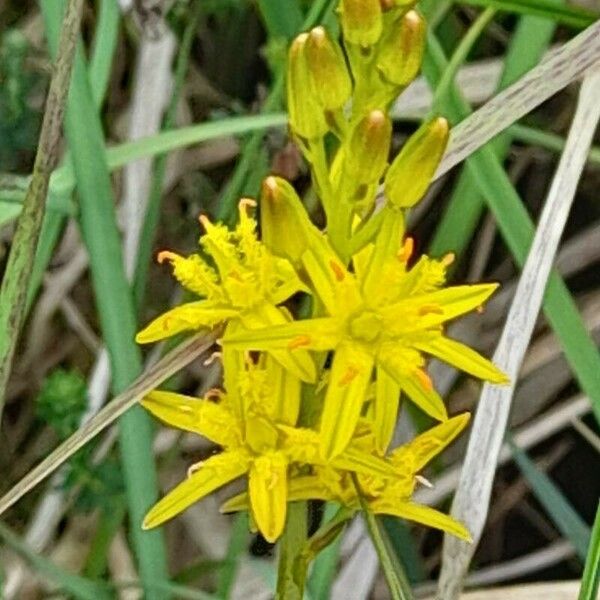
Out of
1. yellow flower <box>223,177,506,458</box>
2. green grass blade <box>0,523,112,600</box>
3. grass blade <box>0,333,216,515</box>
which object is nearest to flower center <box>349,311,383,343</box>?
yellow flower <box>223,177,506,458</box>

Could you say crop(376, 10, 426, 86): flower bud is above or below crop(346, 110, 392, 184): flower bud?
above

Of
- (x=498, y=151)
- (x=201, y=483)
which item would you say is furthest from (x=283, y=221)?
(x=498, y=151)

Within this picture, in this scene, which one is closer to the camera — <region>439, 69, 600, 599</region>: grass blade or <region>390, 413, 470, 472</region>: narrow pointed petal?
<region>390, 413, 470, 472</region>: narrow pointed petal

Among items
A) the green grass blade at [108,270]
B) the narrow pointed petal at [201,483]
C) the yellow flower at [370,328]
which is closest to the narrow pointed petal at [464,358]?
the yellow flower at [370,328]

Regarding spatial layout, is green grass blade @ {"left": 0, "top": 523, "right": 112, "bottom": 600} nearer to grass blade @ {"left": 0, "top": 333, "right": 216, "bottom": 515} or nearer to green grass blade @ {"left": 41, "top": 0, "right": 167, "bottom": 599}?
green grass blade @ {"left": 41, "top": 0, "right": 167, "bottom": 599}

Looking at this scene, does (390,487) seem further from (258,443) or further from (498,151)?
(498,151)

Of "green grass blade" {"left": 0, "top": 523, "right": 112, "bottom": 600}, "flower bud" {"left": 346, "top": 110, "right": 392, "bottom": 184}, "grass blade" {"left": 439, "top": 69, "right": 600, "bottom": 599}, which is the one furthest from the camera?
"green grass blade" {"left": 0, "top": 523, "right": 112, "bottom": 600}

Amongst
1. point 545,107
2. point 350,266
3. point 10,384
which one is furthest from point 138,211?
point 350,266
